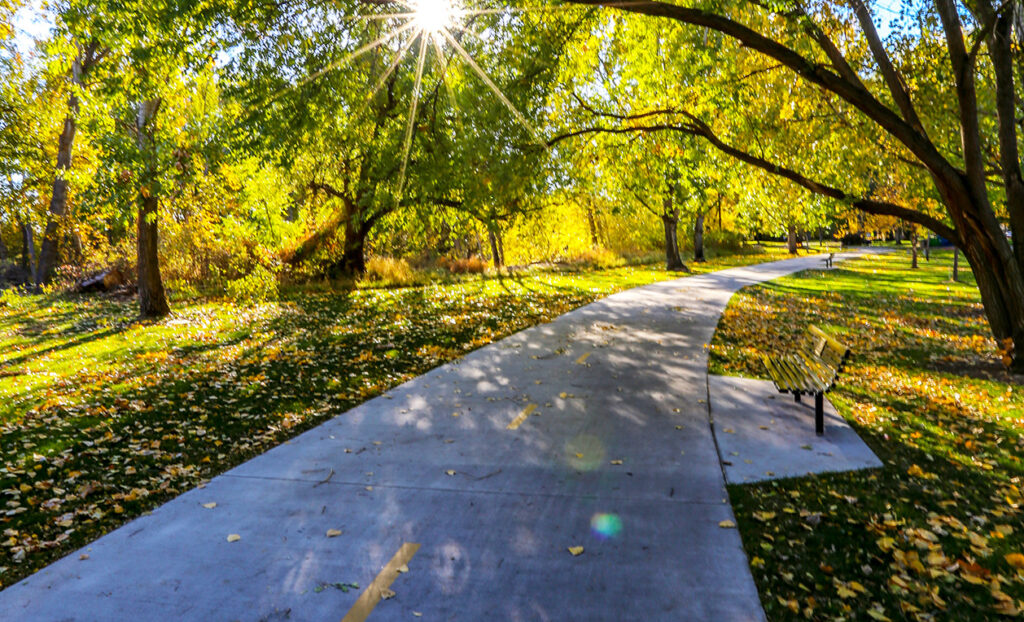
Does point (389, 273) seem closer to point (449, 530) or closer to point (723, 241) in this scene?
point (449, 530)

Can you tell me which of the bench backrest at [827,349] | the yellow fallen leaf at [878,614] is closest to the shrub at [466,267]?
the bench backrest at [827,349]

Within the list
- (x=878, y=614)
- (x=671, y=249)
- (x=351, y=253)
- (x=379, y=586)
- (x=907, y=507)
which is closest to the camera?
(x=878, y=614)

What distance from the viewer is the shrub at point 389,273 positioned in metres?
22.7

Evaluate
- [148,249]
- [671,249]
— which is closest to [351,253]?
[148,249]

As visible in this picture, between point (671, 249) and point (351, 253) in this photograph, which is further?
point (671, 249)

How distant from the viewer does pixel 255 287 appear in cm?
1936

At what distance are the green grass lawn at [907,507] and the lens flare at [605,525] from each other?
0.85 metres

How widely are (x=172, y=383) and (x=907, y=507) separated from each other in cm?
867

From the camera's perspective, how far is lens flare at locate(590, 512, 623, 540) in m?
4.39

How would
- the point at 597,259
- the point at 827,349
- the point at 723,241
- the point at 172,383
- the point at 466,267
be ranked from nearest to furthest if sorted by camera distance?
the point at 827,349 < the point at 172,383 < the point at 466,267 < the point at 597,259 < the point at 723,241

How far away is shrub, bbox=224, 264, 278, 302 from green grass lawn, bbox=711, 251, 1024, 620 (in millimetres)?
13849

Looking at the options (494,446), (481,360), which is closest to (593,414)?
(494,446)

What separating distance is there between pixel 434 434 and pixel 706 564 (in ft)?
10.7

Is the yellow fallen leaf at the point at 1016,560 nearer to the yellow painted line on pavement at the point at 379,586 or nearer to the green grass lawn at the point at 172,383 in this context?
the yellow painted line on pavement at the point at 379,586
